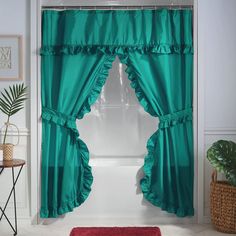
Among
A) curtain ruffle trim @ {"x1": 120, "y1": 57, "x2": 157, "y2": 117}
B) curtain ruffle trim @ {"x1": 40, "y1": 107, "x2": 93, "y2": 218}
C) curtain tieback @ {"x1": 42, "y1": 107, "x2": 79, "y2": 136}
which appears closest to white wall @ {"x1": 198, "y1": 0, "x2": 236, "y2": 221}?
curtain ruffle trim @ {"x1": 120, "y1": 57, "x2": 157, "y2": 117}

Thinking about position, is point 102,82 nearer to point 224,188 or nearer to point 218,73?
point 218,73

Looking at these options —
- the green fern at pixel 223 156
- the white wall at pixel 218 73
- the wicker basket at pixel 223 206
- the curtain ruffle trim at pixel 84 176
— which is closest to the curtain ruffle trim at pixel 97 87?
the curtain ruffle trim at pixel 84 176

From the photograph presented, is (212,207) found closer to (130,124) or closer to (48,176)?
(130,124)

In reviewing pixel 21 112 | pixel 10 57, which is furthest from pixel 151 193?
pixel 10 57

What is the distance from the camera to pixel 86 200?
3.83 m

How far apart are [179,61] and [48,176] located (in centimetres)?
163

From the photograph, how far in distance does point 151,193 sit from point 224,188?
0.68m

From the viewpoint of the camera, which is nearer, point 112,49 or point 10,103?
point 10,103

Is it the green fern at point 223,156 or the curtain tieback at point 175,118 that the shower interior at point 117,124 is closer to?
the curtain tieback at point 175,118

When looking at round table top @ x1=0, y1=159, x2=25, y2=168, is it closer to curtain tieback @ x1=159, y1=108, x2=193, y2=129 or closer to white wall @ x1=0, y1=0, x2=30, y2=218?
white wall @ x1=0, y1=0, x2=30, y2=218

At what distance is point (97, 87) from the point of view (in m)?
3.80

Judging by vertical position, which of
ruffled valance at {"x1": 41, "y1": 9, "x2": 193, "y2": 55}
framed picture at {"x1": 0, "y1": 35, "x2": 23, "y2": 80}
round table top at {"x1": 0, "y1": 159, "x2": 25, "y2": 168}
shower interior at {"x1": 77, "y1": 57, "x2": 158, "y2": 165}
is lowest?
round table top at {"x1": 0, "y1": 159, "x2": 25, "y2": 168}

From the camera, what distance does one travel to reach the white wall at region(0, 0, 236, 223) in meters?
3.81

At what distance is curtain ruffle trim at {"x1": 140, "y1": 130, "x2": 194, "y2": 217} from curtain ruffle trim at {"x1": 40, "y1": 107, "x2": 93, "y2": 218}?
0.51 m
